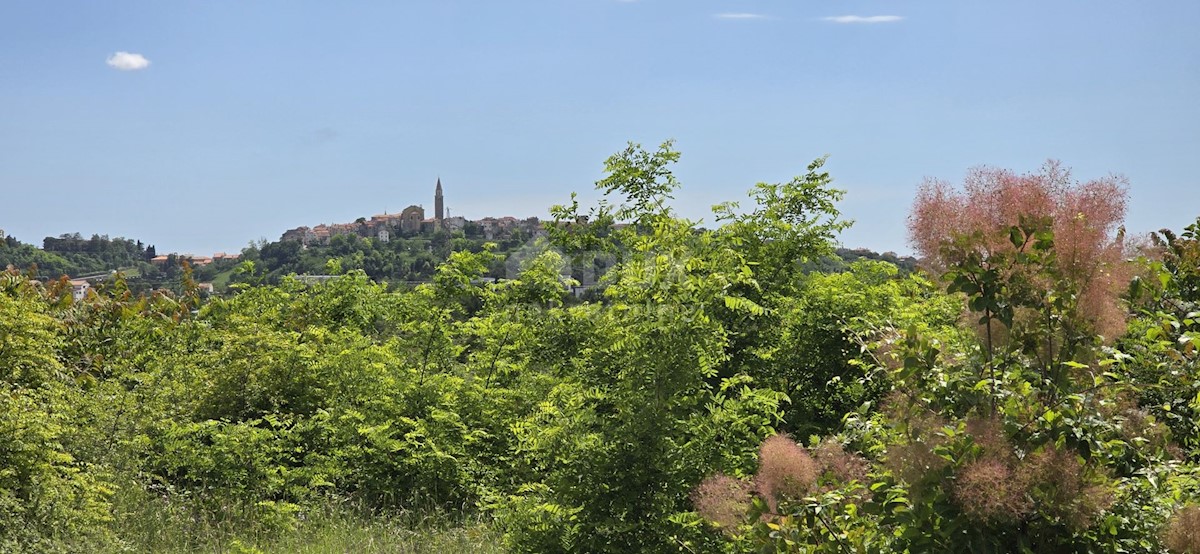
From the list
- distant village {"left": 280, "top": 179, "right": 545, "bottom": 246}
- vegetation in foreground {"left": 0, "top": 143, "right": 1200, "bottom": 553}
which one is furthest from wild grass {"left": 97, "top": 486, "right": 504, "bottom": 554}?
distant village {"left": 280, "top": 179, "right": 545, "bottom": 246}

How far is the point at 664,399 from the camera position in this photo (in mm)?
5059

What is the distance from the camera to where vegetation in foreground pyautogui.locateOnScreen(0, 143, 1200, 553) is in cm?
294

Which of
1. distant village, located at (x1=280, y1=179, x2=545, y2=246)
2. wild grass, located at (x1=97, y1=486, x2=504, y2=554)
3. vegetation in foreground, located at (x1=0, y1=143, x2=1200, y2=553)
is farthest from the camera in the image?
distant village, located at (x1=280, y1=179, x2=545, y2=246)

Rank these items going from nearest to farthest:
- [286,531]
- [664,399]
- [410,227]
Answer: [664,399], [286,531], [410,227]

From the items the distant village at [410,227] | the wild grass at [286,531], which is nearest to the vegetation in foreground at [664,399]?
the wild grass at [286,531]

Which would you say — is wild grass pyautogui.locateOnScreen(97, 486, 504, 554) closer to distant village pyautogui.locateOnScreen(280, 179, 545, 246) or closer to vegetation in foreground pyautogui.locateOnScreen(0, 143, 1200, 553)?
vegetation in foreground pyautogui.locateOnScreen(0, 143, 1200, 553)

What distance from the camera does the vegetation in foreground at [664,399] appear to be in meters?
2.94

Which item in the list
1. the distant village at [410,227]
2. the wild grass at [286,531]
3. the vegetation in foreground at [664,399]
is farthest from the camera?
the distant village at [410,227]

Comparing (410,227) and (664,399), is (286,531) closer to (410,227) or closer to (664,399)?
(664,399)

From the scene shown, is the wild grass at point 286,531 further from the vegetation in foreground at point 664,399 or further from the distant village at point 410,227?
the distant village at point 410,227

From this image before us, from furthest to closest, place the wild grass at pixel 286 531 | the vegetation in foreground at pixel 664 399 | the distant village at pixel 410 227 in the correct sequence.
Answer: the distant village at pixel 410 227 → the wild grass at pixel 286 531 → the vegetation in foreground at pixel 664 399

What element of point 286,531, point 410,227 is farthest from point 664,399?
point 410,227

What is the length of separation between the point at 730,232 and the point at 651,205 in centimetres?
90

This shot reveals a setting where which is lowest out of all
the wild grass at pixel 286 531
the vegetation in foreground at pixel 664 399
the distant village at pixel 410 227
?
the wild grass at pixel 286 531
